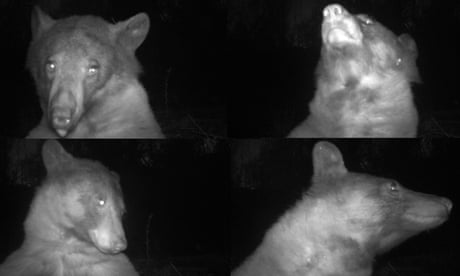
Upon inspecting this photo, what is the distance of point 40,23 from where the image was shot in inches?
62.3

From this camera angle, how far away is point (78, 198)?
5.13ft

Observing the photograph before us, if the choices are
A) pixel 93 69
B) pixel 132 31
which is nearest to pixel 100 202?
pixel 93 69

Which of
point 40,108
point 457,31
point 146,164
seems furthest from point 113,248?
point 457,31

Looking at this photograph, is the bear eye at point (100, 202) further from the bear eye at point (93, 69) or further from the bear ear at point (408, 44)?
the bear ear at point (408, 44)

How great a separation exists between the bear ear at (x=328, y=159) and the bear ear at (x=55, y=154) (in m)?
0.67

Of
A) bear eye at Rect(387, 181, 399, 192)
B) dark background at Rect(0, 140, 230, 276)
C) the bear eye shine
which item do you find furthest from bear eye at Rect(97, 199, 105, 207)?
bear eye at Rect(387, 181, 399, 192)

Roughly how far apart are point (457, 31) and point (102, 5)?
37.7 inches

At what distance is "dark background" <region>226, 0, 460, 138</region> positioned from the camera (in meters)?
1.55

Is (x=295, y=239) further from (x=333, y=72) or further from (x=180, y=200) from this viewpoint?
(x=333, y=72)

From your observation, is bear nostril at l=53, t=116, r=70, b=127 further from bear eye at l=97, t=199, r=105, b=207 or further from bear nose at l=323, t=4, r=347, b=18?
bear nose at l=323, t=4, r=347, b=18

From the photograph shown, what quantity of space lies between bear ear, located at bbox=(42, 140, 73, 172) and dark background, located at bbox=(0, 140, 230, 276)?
2 cm

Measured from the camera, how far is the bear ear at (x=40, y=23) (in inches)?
62.2

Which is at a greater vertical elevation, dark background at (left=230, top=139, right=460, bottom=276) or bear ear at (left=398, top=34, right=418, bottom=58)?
bear ear at (left=398, top=34, right=418, bottom=58)

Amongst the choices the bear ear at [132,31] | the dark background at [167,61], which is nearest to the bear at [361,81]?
the dark background at [167,61]
